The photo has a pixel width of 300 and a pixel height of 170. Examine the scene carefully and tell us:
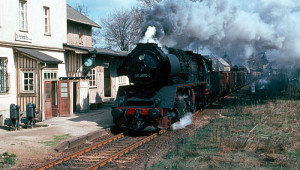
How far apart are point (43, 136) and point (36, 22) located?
6.34 meters

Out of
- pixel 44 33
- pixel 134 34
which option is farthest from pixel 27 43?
pixel 134 34

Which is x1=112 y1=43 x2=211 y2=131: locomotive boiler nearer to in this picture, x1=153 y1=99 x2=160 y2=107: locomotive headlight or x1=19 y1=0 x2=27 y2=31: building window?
x1=153 y1=99 x2=160 y2=107: locomotive headlight

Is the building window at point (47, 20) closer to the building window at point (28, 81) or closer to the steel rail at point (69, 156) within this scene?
the building window at point (28, 81)

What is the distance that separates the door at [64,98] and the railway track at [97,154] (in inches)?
213

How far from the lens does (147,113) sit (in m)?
9.93

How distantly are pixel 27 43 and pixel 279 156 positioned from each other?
437 inches

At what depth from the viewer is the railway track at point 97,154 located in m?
6.74

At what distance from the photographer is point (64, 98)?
14469mm

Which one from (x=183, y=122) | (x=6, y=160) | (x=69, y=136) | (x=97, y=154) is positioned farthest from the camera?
(x=183, y=122)

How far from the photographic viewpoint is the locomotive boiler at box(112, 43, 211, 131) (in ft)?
33.1

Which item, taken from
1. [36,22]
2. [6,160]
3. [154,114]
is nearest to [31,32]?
[36,22]

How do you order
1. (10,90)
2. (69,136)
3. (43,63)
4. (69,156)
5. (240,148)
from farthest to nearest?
(43,63) < (10,90) < (69,136) < (240,148) < (69,156)

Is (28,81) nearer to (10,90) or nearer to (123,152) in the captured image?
(10,90)

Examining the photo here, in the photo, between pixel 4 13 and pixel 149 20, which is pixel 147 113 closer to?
pixel 149 20
